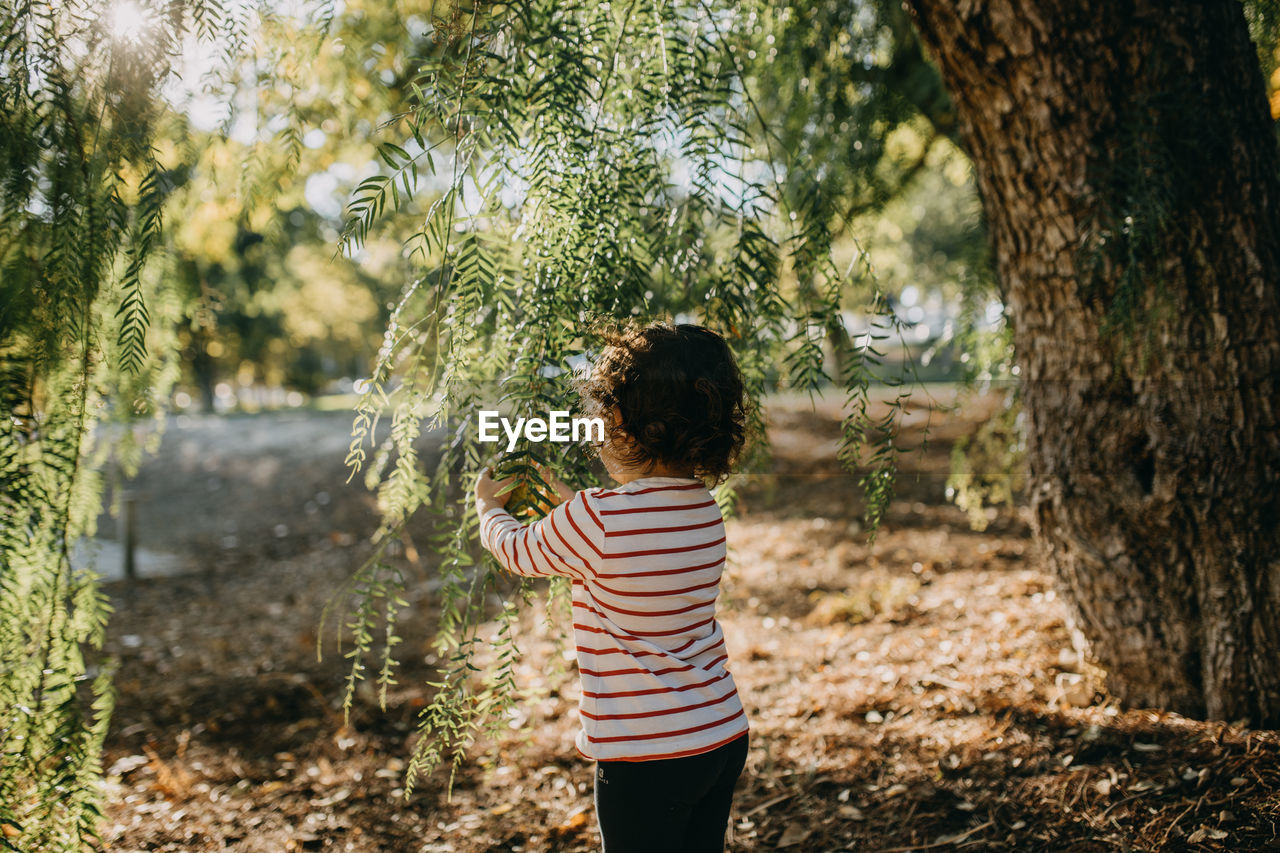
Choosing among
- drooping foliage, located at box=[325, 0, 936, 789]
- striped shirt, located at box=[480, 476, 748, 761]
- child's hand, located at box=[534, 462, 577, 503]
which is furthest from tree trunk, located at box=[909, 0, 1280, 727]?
child's hand, located at box=[534, 462, 577, 503]

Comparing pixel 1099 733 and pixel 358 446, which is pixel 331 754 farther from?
pixel 1099 733

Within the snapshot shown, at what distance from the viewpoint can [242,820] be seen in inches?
97.4

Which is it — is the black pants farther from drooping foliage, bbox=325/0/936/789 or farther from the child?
drooping foliage, bbox=325/0/936/789

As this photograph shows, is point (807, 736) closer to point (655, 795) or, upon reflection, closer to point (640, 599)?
point (655, 795)

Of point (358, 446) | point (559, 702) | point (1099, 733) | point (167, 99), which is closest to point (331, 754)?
point (559, 702)

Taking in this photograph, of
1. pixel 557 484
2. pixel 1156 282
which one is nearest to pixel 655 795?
pixel 557 484

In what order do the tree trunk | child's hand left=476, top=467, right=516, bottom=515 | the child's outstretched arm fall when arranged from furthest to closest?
the tree trunk < child's hand left=476, top=467, right=516, bottom=515 < the child's outstretched arm

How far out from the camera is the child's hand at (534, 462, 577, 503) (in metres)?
1.61

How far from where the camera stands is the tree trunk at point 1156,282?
6.98ft

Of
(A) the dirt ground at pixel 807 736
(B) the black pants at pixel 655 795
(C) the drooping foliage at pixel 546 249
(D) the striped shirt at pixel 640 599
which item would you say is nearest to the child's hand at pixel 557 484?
(C) the drooping foliage at pixel 546 249

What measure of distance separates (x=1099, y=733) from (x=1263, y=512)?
2.65ft

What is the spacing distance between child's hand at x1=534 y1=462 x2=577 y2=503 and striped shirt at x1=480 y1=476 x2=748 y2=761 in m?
0.15

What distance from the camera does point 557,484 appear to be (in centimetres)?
163

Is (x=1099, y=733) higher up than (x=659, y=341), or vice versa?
(x=659, y=341)
